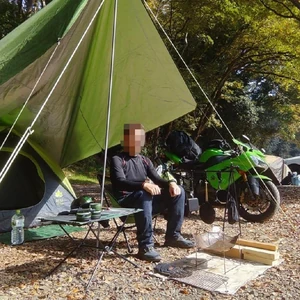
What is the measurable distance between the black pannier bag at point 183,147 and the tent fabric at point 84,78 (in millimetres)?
745

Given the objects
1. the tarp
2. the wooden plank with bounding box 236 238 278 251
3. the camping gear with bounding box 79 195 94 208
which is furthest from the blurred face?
the tarp

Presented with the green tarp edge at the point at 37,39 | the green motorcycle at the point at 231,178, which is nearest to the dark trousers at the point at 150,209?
the green motorcycle at the point at 231,178

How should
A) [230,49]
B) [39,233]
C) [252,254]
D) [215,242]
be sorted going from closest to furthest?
1. [215,242]
2. [252,254]
3. [39,233]
4. [230,49]

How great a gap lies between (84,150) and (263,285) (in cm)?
317

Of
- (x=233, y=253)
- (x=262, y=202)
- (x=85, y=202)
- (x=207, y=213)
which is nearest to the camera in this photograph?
(x=85, y=202)

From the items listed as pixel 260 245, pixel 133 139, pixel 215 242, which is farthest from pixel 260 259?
pixel 133 139

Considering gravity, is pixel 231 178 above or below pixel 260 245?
above

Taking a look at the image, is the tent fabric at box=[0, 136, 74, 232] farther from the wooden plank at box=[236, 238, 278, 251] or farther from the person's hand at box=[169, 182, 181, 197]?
the wooden plank at box=[236, 238, 278, 251]

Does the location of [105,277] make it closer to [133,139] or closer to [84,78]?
[133,139]

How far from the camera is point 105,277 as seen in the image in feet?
10.3

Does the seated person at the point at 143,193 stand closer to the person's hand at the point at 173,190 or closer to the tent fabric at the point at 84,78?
the person's hand at the point at 173,190

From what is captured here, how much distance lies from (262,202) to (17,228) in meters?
2.97

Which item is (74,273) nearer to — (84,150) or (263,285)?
(263,285)

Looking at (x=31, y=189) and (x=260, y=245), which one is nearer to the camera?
(x=260, y=245)
